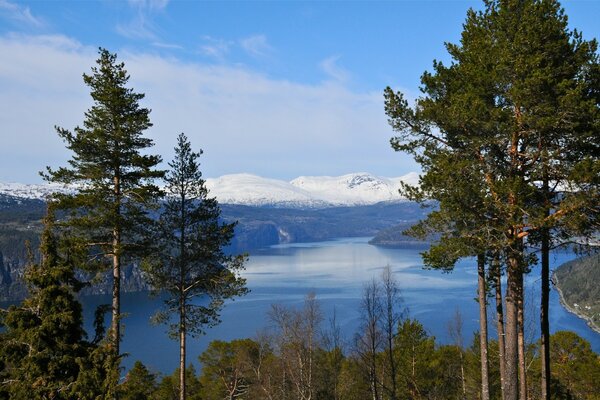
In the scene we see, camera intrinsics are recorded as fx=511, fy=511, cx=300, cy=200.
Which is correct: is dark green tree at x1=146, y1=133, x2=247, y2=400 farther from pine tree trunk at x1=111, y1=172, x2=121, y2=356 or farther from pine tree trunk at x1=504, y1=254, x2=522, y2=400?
pine tree trunk at x1=504, y1=254, x2=522, y2=400

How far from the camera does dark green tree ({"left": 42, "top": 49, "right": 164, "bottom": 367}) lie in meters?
13.5

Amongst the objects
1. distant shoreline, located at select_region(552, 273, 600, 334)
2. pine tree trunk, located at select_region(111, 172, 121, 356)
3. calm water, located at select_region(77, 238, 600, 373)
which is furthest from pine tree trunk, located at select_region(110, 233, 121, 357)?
distant shoreline, located at select_region(552, 273, 600, 334)

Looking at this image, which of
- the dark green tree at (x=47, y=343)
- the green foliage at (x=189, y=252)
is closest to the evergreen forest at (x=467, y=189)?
the dark green tree at (x=47, y=343)

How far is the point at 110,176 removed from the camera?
46.1ft

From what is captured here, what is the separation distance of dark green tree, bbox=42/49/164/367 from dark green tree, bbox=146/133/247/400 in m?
1.38

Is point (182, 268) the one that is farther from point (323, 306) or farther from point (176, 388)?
point (323, 306)

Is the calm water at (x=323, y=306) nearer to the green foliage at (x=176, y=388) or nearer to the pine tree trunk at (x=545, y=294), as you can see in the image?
the green foliage at (x=176, y=388)

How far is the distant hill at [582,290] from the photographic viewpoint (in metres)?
108

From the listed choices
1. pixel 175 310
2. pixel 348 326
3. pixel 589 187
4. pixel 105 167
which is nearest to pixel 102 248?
pixel 105 167

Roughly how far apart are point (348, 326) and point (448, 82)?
2635 inches

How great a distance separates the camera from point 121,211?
14211mm

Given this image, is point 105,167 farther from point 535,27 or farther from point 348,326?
point 348,326

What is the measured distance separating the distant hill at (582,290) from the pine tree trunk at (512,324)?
94488mm

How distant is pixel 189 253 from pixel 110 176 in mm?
3528
